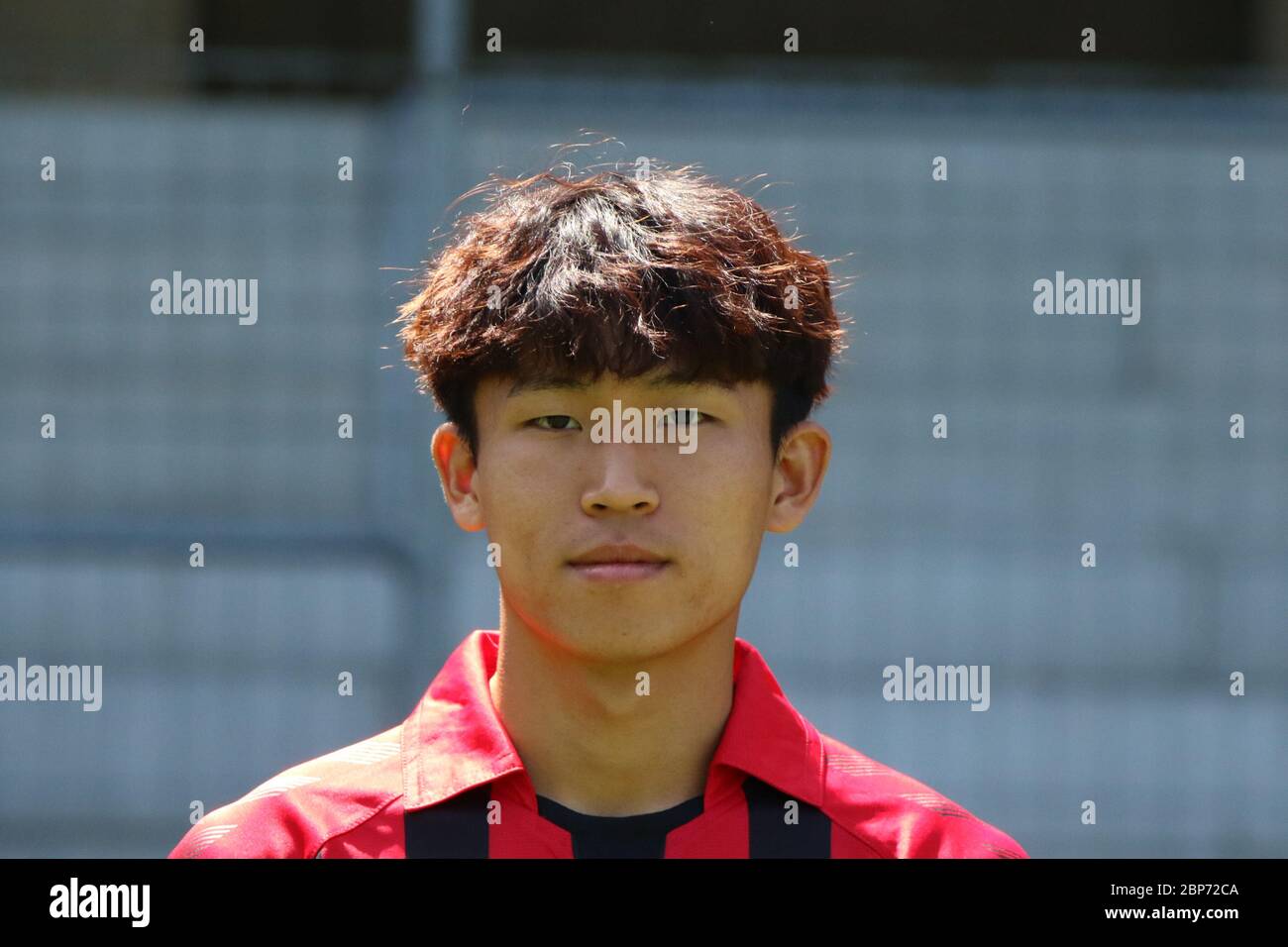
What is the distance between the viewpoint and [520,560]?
1.73 metres

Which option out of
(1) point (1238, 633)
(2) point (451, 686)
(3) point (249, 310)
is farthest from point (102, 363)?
(1) point (1238, 633)

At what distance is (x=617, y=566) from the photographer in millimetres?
1692

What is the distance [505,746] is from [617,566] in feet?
0.83

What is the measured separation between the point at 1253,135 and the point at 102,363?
2.98m

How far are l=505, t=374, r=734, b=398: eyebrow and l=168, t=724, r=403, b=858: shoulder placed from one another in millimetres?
430

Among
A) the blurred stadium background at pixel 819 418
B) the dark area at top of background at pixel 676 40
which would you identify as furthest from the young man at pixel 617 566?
the dark area at top of background at pixel 676 40

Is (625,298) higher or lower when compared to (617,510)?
higher

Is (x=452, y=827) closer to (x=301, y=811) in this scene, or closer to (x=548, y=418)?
(x=301, y=811)

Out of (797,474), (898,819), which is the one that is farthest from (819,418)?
(898,819)

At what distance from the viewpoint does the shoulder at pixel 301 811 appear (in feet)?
5.72

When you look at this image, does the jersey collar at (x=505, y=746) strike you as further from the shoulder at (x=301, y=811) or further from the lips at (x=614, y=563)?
the lips at (x=614, y=563)

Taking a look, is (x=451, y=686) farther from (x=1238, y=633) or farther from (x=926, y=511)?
(x=1238, y=633)

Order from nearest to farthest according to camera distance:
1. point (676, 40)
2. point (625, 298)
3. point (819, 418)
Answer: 1. point (625, 298)
2. point (819, 418)
3. point (676, 40)

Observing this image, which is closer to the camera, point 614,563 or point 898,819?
point 614,563
